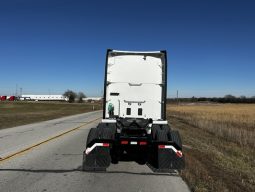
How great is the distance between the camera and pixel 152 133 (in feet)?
32.3

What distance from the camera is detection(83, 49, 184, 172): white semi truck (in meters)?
8.98

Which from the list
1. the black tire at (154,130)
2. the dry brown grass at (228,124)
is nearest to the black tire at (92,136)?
the black tire at (154,130)

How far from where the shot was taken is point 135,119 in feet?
33.9

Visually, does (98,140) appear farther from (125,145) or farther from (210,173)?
(210,173)

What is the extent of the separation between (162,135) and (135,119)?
4.25ft

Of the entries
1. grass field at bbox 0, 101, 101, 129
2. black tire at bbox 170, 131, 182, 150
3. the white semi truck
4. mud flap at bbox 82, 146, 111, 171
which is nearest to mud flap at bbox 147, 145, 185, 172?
the white semi truck

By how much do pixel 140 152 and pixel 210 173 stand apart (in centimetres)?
178

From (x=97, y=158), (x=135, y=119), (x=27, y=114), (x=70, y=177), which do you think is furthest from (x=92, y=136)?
(x=27, y=114)

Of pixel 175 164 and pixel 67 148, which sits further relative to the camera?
pixel 67 148

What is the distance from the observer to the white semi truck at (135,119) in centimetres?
898

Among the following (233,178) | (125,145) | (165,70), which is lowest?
(233,178)

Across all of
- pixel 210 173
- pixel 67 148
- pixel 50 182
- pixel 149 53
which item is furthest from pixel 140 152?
pixel 67 148

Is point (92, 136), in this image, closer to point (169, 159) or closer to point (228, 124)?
point (169, 159)

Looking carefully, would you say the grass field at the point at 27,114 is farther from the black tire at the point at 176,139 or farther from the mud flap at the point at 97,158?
the black tire at the point at 176,139
